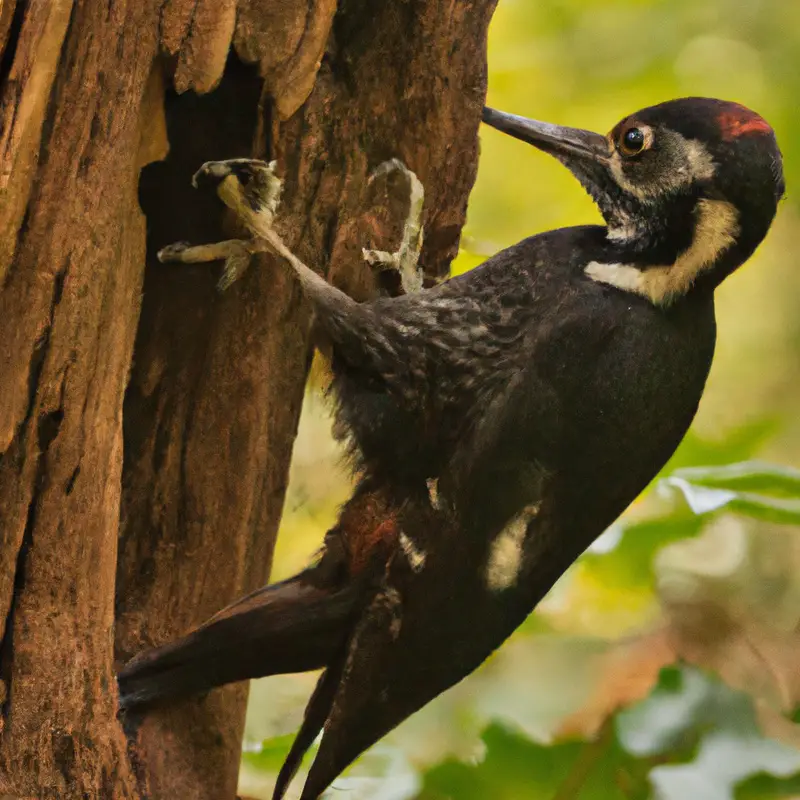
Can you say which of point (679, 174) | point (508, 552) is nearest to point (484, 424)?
point (508, 552)

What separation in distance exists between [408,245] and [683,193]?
542 millimetres

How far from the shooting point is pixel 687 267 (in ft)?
6.08

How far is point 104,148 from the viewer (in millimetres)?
1521

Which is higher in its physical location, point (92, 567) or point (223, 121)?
point (223, 121)

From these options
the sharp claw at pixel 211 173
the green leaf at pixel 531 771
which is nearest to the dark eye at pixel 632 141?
the sharp claw at pixel 211 173

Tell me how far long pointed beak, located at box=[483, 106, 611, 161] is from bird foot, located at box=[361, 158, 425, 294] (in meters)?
0.21

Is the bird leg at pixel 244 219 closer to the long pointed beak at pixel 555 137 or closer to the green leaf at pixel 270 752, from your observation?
the long pointed beak at pixel 555 137

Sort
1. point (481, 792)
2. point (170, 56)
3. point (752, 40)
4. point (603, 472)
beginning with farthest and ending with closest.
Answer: point (752, 40) → point (481, 792) → point (603, 472) → point (170, 56)

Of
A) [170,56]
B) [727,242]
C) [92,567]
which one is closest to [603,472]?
[727,242]

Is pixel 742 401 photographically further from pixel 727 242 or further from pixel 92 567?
pixel 92 567

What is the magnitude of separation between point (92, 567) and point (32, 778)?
11.7 inches

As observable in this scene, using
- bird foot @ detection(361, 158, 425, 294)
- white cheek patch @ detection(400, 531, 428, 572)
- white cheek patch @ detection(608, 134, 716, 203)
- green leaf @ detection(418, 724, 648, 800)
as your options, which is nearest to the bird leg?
bird foot @ detection(361, 158, 425, 294)

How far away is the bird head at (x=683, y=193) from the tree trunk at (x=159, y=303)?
326 millimetres

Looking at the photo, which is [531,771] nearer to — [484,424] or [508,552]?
[508,552]
